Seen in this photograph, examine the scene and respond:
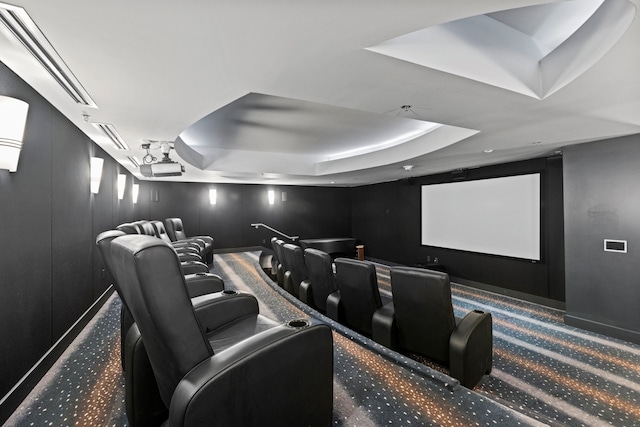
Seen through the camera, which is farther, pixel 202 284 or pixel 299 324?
pixel 202 284

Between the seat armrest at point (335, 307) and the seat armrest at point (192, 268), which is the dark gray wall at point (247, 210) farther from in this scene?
the seat armrest at point (335, 307)

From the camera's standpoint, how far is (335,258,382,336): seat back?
9.19 feet

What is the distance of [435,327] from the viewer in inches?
95.3

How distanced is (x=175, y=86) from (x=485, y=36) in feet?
7.60

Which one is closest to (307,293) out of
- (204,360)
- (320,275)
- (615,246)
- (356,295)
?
(320,275)

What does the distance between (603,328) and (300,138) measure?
5316 millimetres

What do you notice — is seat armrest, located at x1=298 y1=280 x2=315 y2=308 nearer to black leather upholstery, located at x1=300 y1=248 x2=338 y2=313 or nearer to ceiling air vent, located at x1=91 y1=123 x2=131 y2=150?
black leather upholstery, located at x1=300 y1=248 x2=338 y2=313

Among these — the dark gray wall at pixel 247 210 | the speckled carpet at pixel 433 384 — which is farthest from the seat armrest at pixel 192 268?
the dark gray wall at pixel 247 210

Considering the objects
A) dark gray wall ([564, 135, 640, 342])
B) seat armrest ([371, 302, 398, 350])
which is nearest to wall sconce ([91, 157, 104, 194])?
seat armrest ([371, 302, 398, 350])

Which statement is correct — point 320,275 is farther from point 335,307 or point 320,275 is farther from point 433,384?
point 433,384

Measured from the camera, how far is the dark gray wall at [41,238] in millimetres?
1795

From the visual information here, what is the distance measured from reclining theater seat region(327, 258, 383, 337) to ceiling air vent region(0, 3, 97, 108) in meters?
2.48

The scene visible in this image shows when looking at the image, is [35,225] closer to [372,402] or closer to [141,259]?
[141,259]

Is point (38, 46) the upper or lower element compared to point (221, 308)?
upper
